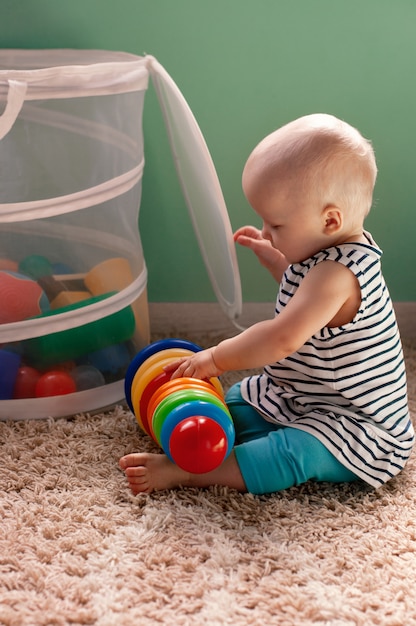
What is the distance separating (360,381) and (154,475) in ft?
1.12

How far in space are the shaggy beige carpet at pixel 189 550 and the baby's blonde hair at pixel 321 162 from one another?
1.47ft

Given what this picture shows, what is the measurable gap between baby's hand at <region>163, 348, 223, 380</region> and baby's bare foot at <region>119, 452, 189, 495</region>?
0.13 metres

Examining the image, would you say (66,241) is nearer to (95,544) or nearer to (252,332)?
(252,332)

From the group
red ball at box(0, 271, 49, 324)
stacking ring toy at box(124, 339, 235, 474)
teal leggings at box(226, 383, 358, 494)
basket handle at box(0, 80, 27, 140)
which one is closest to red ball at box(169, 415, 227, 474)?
stacking ring toy at box(124, 339, 235, 474)

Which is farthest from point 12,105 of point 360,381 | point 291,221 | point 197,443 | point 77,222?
point 360,381

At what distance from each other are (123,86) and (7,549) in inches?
29.4

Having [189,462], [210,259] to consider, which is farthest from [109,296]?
[189,462]

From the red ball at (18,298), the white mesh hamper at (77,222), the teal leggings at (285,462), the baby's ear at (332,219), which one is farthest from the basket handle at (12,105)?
the teal leggings at (285,462)

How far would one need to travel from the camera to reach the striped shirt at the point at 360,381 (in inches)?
43.1

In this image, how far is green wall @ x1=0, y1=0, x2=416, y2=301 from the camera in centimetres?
151

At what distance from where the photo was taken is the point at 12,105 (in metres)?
1.08

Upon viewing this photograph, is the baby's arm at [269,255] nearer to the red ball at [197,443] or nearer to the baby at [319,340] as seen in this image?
the baby at [319,340]

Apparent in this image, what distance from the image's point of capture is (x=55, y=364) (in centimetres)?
129

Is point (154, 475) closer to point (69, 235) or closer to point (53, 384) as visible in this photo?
point (53, 384)
